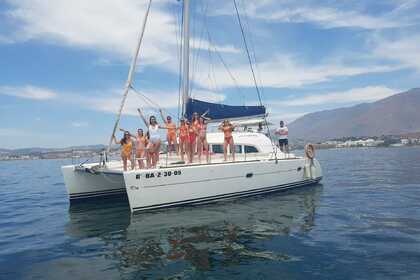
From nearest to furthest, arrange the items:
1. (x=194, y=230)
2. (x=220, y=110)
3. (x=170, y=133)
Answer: (x=194, y=230) < (x=170, y=133) < (x=220, y=110)

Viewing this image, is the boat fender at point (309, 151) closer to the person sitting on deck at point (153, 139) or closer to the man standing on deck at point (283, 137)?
the man standing on deck at point (283, 137)

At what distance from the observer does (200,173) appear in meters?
11.1

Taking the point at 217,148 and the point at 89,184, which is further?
the point at 217,148

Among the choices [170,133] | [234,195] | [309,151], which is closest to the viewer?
[234,195]

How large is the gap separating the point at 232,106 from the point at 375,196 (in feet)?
20.9

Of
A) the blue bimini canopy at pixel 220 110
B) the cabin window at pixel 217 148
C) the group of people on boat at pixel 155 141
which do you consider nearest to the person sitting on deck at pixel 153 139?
the group of people on boat at pixel 155 141

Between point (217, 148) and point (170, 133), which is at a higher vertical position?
point (170, 133)

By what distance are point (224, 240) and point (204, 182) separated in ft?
11.7

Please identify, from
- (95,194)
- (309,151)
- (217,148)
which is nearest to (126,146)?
(95,194)

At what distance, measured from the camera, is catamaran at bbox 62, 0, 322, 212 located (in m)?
10.4

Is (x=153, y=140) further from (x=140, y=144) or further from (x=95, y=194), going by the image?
(x=95, y=194)

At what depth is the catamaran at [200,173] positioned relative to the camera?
10.4 metres

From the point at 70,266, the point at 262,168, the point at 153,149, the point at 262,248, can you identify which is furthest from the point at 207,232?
the point at 262,168

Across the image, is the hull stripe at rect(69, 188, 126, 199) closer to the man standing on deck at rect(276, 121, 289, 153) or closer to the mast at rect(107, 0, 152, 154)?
the mast at rect(107, 0, 152, 154)
